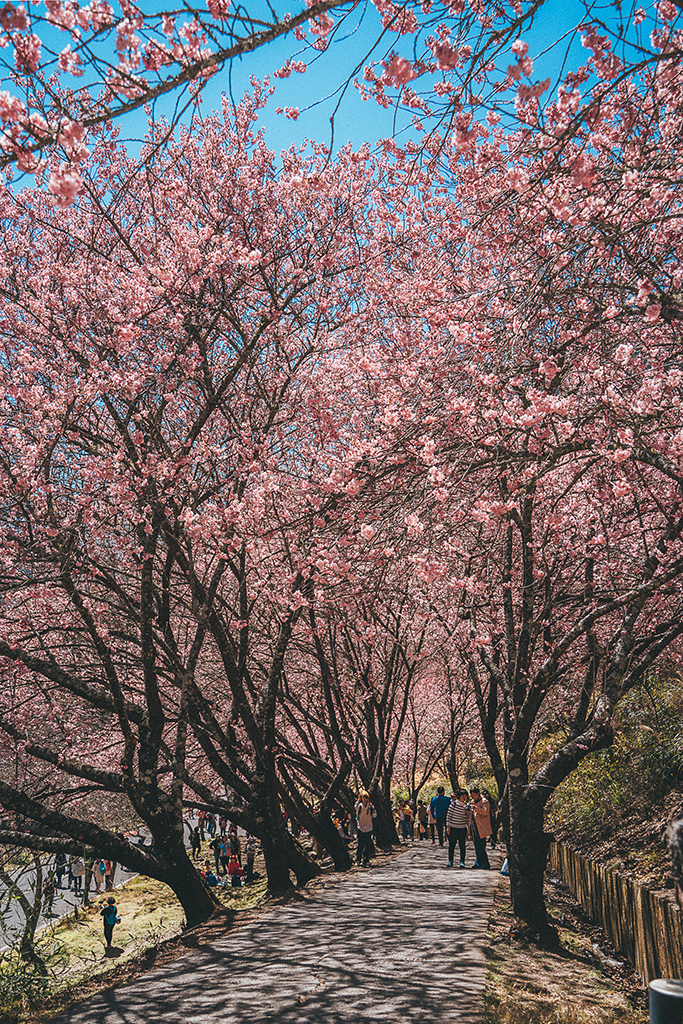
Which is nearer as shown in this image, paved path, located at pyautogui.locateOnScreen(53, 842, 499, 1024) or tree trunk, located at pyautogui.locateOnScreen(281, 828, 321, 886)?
paved path, located at pyautogui.locateOnScreen(53, 842, 499, 1024)

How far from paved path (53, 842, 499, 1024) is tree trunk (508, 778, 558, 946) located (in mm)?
547

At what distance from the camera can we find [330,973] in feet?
20.4

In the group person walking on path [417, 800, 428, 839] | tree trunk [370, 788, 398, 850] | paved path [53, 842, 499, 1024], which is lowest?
person walking on path [417, 800, 428, 839]

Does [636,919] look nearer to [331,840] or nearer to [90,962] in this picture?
[90,962]

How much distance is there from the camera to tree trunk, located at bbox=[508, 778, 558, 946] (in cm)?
776

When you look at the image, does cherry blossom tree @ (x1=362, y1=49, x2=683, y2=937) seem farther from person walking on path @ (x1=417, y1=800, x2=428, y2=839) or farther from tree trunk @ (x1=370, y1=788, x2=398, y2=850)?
person walking on path @ (x1=417, y1=800, x2=428, y2=839)

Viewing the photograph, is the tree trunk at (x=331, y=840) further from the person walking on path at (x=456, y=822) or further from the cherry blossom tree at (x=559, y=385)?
the cherry blossom tree at (x=559, y=385)

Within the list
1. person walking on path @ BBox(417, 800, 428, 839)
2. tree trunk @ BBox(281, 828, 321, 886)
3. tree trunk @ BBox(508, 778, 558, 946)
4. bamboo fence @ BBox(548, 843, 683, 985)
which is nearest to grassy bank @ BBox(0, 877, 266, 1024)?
tree trunk @ BBox(281, 828, 321, 886)

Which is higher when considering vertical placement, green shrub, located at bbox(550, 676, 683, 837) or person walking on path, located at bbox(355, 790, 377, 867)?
green shrub, located at bbox(550, 676, 683, 837)

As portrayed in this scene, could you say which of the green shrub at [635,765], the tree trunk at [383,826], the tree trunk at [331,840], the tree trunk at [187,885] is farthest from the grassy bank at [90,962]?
the green shrub at [635,765]

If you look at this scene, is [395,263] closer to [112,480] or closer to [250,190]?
[250,190]

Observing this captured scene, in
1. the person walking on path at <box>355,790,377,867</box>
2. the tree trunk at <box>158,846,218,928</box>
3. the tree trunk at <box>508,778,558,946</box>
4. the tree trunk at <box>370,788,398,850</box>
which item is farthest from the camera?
the tree trunk at <box>370,788,398,850</box>

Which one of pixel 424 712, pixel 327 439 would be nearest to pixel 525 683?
pixel 327 439

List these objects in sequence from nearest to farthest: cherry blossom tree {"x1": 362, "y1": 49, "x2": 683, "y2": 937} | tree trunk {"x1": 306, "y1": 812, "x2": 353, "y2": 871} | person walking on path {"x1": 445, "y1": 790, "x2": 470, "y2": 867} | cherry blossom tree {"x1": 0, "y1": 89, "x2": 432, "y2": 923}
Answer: cherry blossom tree {"x1": 362, "y1": 49, "x2": 683, "y2": 937} < cherry blossom tree {"x1": 0, "y1": 89, "x2": 432, "y2": 923} < tree trunk {"x1": 306, "y1": 812, "x2": 353, "y2": 871} < person walking on path {"x1": 445, "y1": 790, "x2": 470, "y2": 867}
